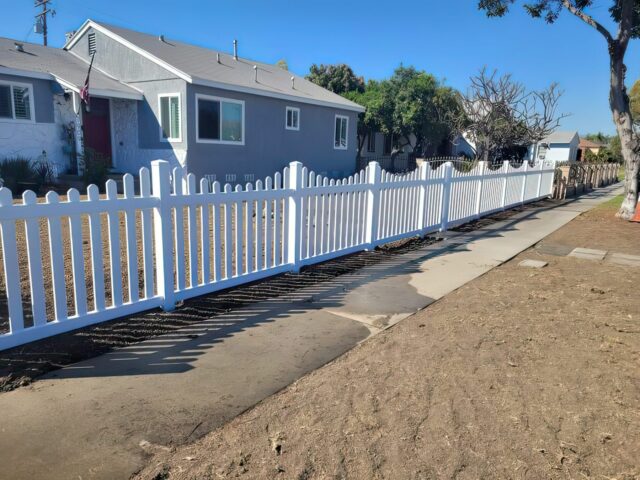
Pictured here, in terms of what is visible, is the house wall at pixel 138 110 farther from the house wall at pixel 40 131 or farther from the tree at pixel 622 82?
the tree at pixel 622 82

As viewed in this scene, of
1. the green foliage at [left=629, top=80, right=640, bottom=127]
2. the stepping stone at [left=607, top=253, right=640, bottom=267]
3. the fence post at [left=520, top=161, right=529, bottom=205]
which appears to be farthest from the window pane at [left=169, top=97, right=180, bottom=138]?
the green foliage at [left=629, top=80, right=640, bottom=127]

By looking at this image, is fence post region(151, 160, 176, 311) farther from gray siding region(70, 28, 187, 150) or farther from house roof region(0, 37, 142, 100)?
house roof region(0, 37, 142, 100)

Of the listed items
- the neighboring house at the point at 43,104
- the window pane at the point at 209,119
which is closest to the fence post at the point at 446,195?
the window pane at the point at 209,119

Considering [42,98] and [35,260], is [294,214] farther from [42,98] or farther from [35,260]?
[42,98]

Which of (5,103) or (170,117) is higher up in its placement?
(5,103)

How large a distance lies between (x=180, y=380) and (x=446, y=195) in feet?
24.7

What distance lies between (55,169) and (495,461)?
1650 centimetres

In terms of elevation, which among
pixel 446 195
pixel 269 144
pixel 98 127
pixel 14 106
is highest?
pixel 14 106

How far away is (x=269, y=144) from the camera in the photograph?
739 inches

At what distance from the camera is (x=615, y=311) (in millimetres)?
5398

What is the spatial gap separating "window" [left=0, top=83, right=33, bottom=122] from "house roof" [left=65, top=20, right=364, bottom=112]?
12.9 ft

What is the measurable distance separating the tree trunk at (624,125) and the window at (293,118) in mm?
11288

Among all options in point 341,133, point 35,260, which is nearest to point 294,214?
point 35,260

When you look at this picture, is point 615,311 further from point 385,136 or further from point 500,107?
point 385,136
